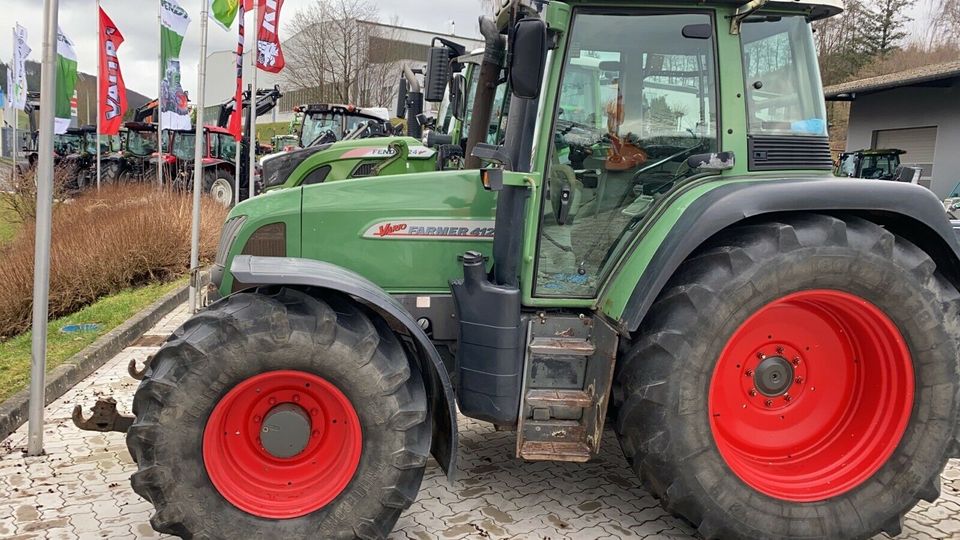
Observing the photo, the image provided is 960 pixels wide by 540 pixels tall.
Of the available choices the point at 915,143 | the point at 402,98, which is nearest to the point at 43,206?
the point at 402,98

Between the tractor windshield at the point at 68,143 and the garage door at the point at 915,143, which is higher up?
the garage door at the point at 915,143

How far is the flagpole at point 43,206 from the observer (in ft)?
12.2

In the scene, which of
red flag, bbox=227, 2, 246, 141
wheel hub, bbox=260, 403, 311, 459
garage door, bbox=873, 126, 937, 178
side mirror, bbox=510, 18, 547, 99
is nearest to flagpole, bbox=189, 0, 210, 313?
red flag, bbox=227, 2, 246, 141

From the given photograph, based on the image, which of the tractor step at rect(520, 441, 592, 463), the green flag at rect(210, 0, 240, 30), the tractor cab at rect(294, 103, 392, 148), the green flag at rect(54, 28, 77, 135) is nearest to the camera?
the tractor step at rect(520, 441, 592, 463)

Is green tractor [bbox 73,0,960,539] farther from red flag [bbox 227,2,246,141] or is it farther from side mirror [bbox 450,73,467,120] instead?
red flag [bbox 227,2,246,141]

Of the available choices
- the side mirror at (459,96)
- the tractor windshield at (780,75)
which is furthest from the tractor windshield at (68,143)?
the tractor windshield at (780,75)

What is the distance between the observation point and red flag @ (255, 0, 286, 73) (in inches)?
407

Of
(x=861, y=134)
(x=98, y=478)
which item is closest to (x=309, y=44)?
(x=861, y=134)

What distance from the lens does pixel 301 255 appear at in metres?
3.24

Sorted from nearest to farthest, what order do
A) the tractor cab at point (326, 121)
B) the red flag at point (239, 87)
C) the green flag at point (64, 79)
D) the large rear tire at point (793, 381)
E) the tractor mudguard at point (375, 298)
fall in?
the tractor mudguard at point (375, 298)
the large rear tire at point (793, 381)
the red flag at point (239, 87)
the green flag at point (64, 79)
the tractor cab at point (326, 121)

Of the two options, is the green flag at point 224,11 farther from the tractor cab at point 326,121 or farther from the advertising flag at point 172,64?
the tractor cab at point 326,121

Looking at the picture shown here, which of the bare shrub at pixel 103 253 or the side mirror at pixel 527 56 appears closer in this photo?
the side mirror at pixel 527 56

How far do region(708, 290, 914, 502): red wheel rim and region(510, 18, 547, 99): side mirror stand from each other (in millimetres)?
1377

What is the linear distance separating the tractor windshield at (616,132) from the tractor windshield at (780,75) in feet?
0.67
